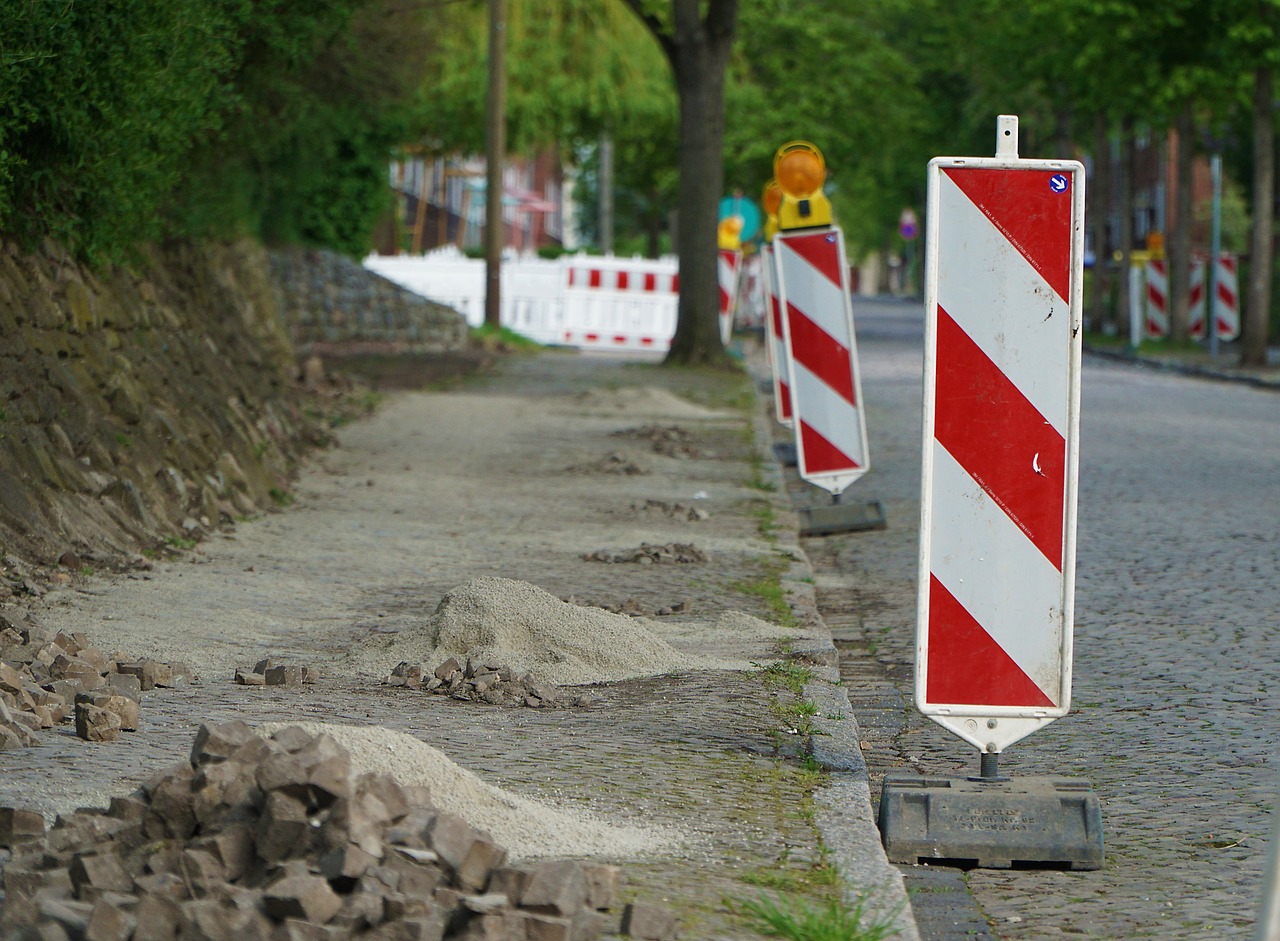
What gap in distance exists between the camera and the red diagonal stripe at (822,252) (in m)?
9.97

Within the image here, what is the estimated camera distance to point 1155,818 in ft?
15.7

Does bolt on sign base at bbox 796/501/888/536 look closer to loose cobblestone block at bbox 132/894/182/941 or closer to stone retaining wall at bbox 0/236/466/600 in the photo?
stone retaining wall at bbox 0/236/466/600

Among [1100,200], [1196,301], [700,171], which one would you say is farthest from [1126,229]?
[700,171]

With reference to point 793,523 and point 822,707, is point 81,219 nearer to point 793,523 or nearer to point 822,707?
point 793,523

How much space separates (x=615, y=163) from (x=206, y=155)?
134ft

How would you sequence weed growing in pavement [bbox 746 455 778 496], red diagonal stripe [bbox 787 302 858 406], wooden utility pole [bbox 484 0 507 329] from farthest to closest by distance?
wooden utility pole [bbox 484 0 507 329] < weed growing in pavement [bbox 746 455 778 496] < red diagonal stripe [bbox 787 302 858 406]

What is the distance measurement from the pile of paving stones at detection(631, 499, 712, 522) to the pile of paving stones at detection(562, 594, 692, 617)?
2.80 m

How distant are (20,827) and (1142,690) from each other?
3927 mm

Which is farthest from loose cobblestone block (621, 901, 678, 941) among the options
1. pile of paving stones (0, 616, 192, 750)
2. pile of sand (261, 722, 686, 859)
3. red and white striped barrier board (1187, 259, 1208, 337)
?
red and white striped barrier board (1187, 259, 1208, 337)

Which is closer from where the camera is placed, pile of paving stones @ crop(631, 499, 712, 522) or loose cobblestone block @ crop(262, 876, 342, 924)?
loose cobblestone block @ crop(262, 876, 342, 924)

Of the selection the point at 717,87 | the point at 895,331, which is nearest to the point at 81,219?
the point at 717,87

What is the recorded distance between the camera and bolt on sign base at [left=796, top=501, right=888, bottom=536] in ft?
34.0

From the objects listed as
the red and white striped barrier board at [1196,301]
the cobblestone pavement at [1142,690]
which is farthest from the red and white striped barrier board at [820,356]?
the red and white striped barrier board at [1196,301]

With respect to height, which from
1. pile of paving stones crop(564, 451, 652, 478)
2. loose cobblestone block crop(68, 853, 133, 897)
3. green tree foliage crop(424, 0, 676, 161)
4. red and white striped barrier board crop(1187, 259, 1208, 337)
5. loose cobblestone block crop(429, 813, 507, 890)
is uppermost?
green tree foliage crop(424, 0, 676, 161)
